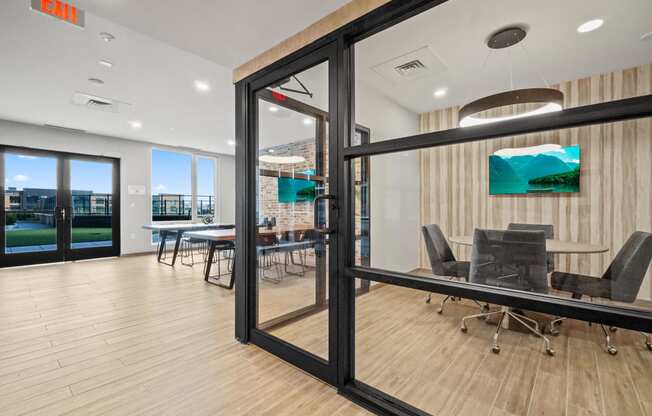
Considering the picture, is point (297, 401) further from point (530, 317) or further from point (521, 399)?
point (530, 317)

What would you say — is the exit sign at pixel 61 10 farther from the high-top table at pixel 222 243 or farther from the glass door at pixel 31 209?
the glass door at pixel 31 209

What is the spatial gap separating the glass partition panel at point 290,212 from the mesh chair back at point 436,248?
81cm

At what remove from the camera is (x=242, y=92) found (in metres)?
2.41

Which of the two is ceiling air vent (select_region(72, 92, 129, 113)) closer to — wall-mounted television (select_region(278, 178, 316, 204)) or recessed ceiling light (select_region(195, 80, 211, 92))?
recessed ceiling light (select_region(195, 80, 211, 92))

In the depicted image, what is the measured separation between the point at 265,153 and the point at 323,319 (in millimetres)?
1414

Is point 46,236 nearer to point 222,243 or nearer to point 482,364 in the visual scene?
point 222,243

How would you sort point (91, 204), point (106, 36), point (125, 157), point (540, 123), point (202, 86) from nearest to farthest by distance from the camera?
1. point (540, 123)
2. point (106, 36)
3. point (202, 86)
4. point (91, 204)
5. point (125, 157)

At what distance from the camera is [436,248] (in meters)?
1.54

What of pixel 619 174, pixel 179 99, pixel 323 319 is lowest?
pixel 323 319

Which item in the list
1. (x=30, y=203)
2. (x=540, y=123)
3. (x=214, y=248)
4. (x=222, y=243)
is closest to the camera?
(x=540, y=123)

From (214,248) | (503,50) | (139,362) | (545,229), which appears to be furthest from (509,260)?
(214,248)

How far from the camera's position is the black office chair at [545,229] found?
1188mm

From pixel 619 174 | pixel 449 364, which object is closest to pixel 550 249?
pixel 619 174

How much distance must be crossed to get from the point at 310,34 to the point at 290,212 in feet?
4.41
